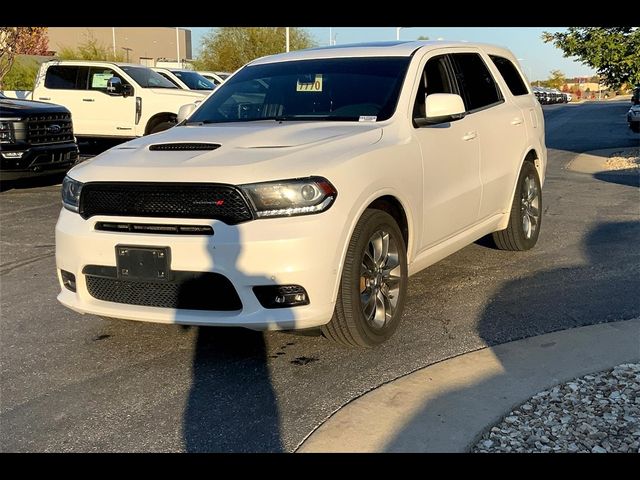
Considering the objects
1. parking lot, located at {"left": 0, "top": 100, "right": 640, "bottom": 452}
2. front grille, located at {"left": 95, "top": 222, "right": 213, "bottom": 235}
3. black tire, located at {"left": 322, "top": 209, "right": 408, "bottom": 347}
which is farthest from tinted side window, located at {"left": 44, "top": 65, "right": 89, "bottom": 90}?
black tire, located at {"left": 322, "top": 209, "right": 408, "bottom": 347}

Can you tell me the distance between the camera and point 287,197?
3791mm

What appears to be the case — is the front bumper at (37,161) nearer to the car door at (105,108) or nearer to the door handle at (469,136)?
the car door at (105,108)

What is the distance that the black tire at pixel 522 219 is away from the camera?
6375mm

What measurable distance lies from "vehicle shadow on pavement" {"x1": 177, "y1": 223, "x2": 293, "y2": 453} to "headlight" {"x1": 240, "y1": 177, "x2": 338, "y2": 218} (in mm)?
214

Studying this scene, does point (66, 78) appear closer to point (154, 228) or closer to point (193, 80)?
point (193, 80)

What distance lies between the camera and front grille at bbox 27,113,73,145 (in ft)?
33.7

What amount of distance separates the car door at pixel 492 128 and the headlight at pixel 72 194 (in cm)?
301

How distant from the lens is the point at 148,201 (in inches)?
155

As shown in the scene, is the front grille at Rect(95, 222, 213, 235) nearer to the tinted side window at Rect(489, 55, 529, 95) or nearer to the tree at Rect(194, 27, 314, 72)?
the tinted side window at Rect(489, 55, 529, 95)

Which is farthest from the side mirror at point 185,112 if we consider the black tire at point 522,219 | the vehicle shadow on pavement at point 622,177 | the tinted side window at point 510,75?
the vehicle shadow on pavement at point 622,177

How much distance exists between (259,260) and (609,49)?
11.3m

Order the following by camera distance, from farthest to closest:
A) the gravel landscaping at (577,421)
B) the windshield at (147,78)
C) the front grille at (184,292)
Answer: the windshield at (147,78)
the front grille at (184,292)
the gravel landscaping at (577,421)

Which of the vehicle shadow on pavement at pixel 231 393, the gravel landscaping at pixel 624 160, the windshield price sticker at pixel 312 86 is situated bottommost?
the gravel landscaping at pixel 624 160
